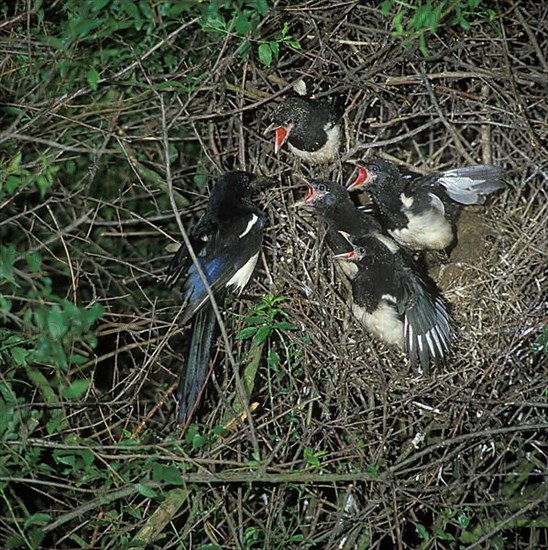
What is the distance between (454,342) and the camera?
277 centimetres

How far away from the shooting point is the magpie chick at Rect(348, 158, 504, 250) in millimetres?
2945

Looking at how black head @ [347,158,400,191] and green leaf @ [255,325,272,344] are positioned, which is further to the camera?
black head @ [347,158,400,191]

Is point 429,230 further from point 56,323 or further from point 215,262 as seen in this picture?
point 56,323

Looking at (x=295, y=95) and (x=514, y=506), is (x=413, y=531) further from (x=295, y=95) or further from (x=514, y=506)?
(x=295, y=95)

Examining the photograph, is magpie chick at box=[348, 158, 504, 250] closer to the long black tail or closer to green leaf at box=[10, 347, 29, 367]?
the long black tail

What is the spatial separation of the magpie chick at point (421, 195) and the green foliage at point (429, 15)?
0.50 meters

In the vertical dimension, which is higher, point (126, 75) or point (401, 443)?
point (126, 75)

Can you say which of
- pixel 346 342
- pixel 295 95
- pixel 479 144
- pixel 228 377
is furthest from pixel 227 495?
pixel 479 144

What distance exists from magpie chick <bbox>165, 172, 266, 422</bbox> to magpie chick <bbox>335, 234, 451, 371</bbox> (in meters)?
0.29

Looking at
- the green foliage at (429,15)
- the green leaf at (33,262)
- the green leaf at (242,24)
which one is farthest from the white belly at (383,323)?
the green leaf at (33,262)

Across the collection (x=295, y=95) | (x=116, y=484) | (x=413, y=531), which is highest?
(x=295, y=95)

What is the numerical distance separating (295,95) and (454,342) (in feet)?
3.00

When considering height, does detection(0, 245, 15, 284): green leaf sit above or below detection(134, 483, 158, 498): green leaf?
above

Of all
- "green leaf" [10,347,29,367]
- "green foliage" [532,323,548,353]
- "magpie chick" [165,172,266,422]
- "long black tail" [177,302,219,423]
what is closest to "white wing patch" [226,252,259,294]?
"magpie chick" [165,172,266,422]
